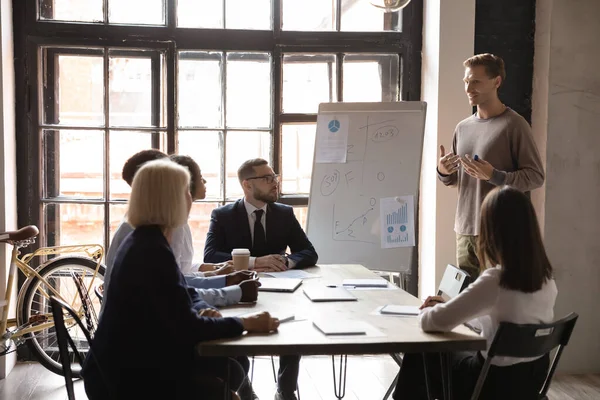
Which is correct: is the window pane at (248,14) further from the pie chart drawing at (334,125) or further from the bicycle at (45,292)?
the bicycle at (45,292)

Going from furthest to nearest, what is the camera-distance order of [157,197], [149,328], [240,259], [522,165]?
[522,165], [240,259], [157,197], [149,328]

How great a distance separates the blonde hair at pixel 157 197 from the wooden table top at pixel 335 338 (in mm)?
428

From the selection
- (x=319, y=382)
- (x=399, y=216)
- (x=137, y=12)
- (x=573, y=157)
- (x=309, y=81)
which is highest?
(x=137, y=12)

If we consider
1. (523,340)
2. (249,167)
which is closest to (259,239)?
(249,167)

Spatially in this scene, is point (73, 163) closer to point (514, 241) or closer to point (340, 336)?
point (340, 336)

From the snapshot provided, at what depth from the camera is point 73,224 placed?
471cm

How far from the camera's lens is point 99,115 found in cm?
465

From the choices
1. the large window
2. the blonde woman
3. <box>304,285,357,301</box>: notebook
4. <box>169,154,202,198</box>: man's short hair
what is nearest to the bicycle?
the large window

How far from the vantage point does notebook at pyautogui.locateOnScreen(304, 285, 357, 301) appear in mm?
2770

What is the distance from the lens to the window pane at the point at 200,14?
4.66 metres

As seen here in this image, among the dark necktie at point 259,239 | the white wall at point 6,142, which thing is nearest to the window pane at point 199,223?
the dark necktie at point 259,239

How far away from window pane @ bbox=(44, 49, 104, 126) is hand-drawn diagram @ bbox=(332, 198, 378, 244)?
1.75m

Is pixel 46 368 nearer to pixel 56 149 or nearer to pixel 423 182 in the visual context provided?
pixel 56 149

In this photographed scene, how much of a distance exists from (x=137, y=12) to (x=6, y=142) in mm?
1200
